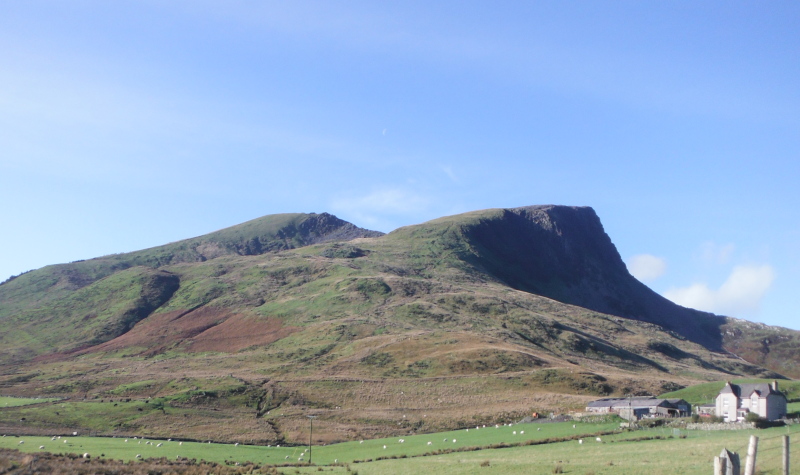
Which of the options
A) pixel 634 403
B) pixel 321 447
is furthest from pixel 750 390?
pixel 321 447

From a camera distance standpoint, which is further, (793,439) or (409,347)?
(409,347)

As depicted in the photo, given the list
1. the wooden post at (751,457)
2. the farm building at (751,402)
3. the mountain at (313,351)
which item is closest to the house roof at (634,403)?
the farm building at (751,402)

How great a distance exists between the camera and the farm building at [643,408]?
65.2m

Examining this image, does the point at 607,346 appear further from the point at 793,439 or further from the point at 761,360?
the point at 793,439

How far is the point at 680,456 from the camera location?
34031 millimetres

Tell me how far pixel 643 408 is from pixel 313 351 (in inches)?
2549

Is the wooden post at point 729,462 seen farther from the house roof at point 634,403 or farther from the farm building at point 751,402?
the house roof at point 634,403

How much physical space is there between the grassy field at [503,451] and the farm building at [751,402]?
459 inches

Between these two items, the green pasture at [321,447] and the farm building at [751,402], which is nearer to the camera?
the green pasture at [321,447]

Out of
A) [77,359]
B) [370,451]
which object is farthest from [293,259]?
[370,451]

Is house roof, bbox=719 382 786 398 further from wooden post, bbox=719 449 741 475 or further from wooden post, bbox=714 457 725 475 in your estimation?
wooden post, bbox=714 457 725 475

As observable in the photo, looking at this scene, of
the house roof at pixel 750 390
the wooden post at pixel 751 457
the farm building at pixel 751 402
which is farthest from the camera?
the house roof at pixel 750 390

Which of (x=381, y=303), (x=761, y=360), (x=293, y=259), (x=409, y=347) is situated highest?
(x=293, y=259)

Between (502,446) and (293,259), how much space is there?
149 metres
